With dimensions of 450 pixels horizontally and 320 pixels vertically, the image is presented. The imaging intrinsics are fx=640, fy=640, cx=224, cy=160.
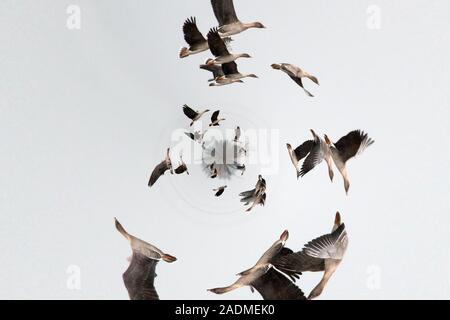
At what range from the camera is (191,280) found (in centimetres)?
121

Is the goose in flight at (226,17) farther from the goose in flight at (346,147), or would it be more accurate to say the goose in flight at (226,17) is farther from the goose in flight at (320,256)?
the goose in flight at (320,256)

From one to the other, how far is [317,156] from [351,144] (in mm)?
67

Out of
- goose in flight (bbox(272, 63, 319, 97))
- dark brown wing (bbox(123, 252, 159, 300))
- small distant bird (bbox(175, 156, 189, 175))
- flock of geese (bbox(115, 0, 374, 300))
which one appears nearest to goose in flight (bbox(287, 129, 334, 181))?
flock of geese (bbox(115, 0, 374, 300))

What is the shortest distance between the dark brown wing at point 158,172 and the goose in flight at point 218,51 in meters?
0.22

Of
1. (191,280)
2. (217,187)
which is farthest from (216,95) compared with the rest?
(191,280)

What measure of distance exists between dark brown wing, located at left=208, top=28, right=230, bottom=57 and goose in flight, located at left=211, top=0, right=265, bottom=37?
3 centimetres

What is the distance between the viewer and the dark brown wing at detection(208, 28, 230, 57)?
116 centimetres

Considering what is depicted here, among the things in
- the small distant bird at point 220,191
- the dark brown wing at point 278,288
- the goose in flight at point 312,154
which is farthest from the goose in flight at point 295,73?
the dark brown wing at point 278,288

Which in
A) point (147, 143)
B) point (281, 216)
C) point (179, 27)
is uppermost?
point (179, 27)

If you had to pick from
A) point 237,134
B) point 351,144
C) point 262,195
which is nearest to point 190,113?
point 237,134

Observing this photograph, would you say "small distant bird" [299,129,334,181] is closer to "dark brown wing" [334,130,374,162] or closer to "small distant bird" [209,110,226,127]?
"dark brown wing" [334,130,374,162]

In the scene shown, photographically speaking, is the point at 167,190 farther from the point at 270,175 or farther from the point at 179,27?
the point at 179,27

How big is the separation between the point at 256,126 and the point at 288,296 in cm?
35

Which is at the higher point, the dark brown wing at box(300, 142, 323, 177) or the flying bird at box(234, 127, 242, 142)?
the flying bird at box(234, 127, 242, 142)
